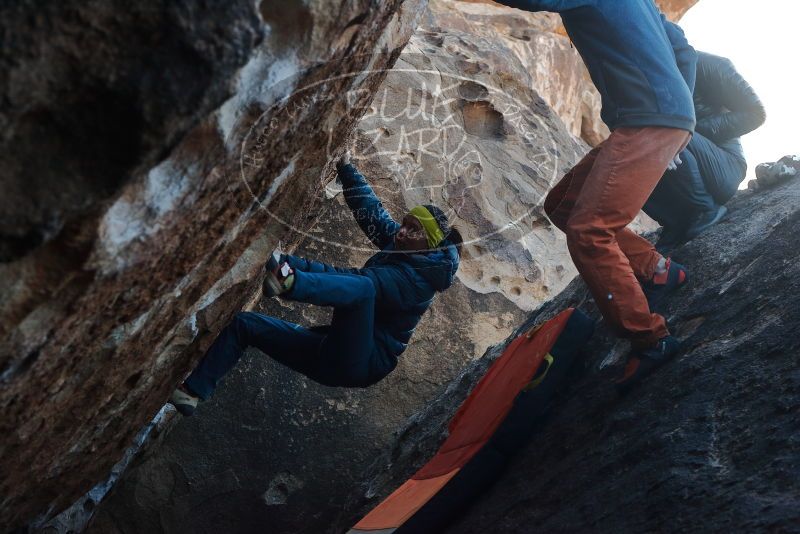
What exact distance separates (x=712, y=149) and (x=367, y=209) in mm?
1819

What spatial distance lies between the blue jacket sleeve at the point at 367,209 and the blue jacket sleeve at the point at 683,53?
1618mm

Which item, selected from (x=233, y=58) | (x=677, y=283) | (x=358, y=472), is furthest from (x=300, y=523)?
(x=233, y=58)

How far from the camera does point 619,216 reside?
3.81m

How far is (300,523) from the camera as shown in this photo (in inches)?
208

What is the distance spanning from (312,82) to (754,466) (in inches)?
77.5

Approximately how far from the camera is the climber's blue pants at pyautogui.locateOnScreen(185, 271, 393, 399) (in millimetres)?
4051

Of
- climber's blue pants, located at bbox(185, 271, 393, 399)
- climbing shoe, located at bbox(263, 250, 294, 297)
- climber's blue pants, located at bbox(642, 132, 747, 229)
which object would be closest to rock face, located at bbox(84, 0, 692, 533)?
climber's blue pants, located at bbox(185, 271, 393, 399)

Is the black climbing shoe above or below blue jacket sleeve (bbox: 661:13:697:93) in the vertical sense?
below

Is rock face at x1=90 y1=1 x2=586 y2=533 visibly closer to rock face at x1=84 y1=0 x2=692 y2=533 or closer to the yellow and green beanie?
rock face at x1=84 y1=0 x2=692 y2=533

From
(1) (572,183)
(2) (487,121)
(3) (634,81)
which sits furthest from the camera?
(2) (487,121)

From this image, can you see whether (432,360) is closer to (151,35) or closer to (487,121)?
(487,121)

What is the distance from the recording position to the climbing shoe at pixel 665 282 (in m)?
4.50

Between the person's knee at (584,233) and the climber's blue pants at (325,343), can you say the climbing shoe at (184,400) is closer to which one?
the climber's blue pants at (325,343)

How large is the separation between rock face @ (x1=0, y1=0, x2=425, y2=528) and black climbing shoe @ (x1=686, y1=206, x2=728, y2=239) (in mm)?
1962
